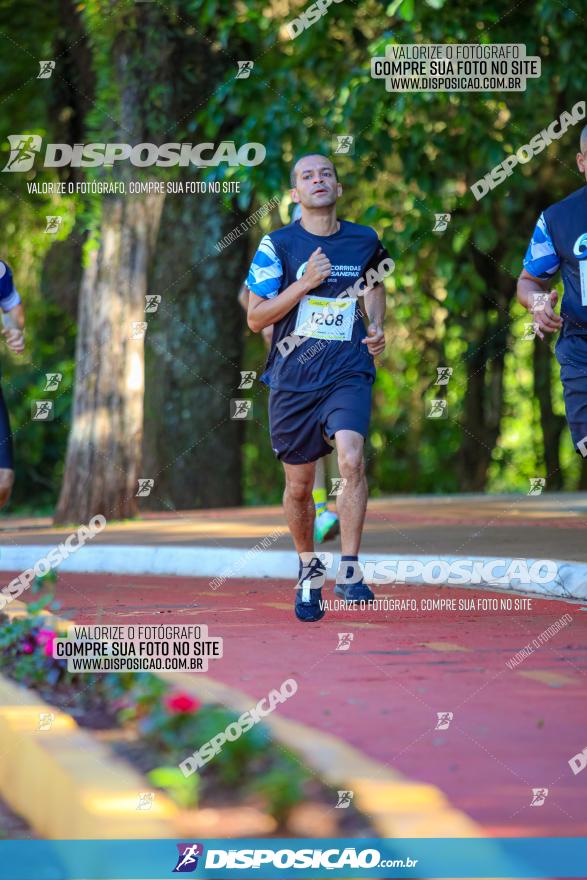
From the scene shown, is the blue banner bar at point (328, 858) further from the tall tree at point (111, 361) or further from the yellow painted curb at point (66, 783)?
the tall tree at point (111, 361)

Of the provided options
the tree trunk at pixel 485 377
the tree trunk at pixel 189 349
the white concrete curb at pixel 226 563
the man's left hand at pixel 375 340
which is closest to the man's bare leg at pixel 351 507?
the man's left hand at pixel 375 340

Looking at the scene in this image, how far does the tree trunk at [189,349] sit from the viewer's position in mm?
18484

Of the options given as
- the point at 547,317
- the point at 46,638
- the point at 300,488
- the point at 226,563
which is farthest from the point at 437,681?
the point at 226,563

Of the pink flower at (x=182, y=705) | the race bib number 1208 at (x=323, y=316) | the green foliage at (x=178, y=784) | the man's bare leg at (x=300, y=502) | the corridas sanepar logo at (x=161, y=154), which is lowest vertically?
the green foliage at (x=178, y=784)

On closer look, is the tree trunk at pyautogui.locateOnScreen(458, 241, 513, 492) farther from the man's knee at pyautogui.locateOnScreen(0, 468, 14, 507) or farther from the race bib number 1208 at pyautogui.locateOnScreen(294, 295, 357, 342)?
the race bib number 1208 at pyautogui.locateOnScreen(294, 295, 357, 342)

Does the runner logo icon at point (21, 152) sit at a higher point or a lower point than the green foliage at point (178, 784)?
higher

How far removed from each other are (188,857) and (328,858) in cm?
30

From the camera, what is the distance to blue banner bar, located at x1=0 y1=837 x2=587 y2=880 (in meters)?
3.36

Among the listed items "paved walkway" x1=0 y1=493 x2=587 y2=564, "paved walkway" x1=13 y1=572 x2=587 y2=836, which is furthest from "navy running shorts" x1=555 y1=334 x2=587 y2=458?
"paved walkway" x1=0 y1=493 x2=587 y2=564

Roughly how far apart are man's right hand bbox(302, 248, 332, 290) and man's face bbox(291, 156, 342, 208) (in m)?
0.38

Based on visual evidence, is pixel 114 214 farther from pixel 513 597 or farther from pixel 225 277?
pixel 513 597

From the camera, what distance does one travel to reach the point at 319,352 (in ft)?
26.0

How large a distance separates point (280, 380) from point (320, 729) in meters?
3.46

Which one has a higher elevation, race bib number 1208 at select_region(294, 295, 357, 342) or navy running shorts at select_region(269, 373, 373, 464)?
race bib number 1208 at select_region(294, 295, 357, 342)
